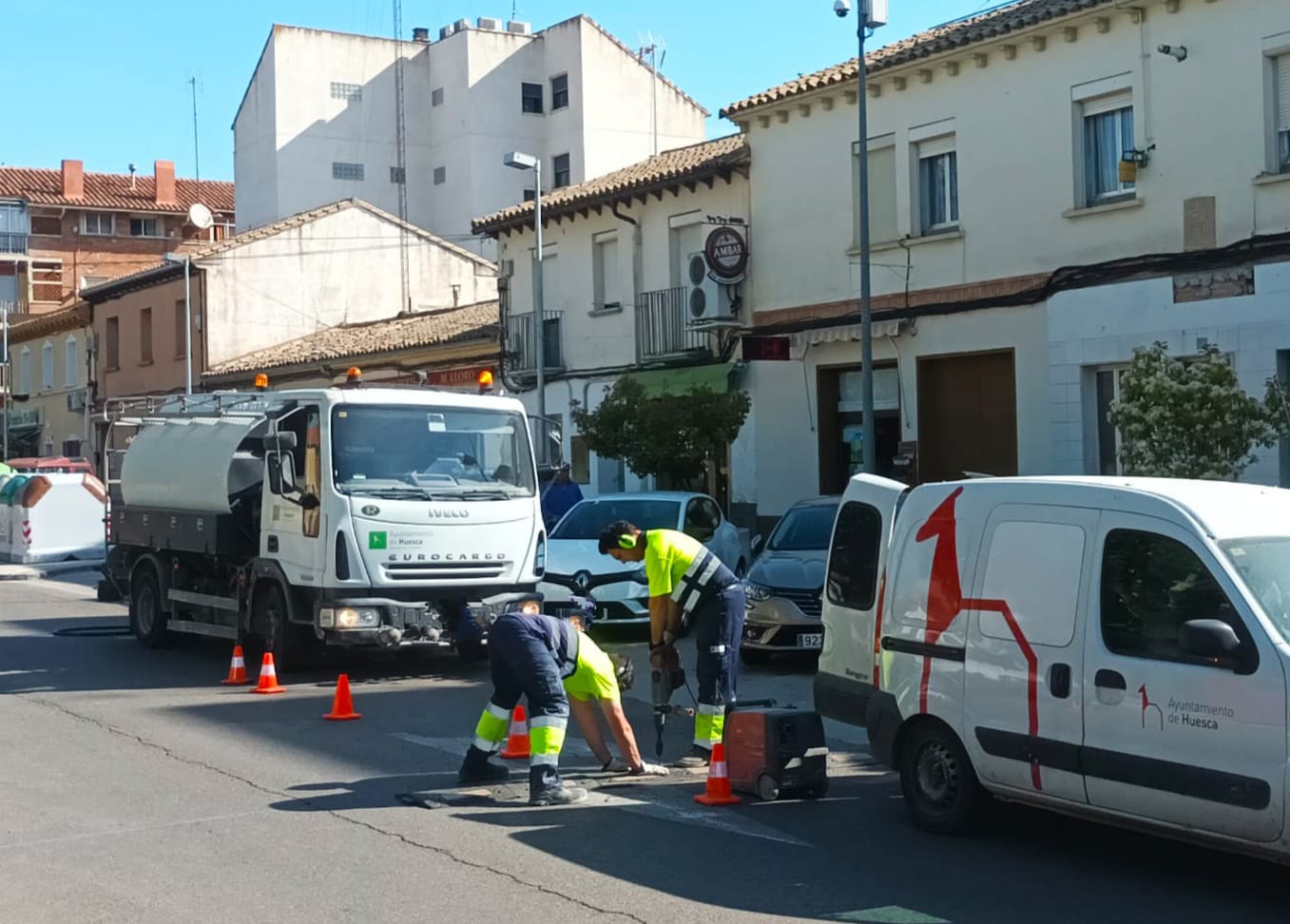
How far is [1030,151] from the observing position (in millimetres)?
19953

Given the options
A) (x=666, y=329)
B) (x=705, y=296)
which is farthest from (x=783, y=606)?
(x=666, y=329)

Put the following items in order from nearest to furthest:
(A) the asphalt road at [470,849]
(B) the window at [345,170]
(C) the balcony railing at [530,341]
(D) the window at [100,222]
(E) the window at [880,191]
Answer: (A) the asphalt road at [470,849]
(E) the window at [880,191]
(C) the balcony railing at [530,341]
(B) the window at [345,170]
(D) the window at [100,222]

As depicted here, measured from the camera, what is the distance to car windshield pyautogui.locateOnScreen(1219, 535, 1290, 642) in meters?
6.64

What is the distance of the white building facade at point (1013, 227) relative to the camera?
1742 centimetres

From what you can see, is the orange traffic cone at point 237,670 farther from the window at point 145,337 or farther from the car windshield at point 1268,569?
the window at point 145,337

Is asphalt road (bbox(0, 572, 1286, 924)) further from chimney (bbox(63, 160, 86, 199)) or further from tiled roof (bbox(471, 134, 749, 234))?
chimney (bbox(63, 160, 86, 199))

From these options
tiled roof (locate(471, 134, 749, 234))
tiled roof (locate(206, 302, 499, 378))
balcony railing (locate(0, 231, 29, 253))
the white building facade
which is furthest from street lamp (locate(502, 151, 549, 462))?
balcony railing (locate(0, 231, 29, 253))

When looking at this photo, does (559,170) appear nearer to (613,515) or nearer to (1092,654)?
(613,515)

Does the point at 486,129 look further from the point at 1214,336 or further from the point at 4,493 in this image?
the point at 1214,336

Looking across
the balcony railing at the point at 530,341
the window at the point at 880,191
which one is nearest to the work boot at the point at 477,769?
the window at the point at 880,191

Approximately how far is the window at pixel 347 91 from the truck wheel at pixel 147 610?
131 feet

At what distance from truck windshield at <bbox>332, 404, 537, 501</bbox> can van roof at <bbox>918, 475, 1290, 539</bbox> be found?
299 inches

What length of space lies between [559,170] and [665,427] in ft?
108

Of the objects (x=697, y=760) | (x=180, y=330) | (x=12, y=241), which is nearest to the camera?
(x=697, y=760)
